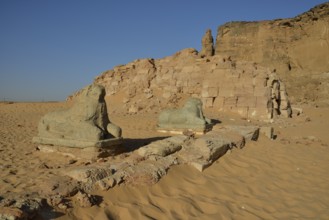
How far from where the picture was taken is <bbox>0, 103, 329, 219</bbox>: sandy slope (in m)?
3.45

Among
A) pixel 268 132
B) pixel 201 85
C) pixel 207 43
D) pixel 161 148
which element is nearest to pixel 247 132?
pixel 268 132

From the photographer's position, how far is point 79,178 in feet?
12.0

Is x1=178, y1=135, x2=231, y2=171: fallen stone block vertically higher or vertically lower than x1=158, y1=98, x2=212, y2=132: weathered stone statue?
lower

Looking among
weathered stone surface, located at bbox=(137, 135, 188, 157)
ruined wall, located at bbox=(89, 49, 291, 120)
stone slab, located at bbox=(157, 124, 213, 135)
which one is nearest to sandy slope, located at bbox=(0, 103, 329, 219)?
weathered stone surface, located at bbox=(137, 135, 188, 157)

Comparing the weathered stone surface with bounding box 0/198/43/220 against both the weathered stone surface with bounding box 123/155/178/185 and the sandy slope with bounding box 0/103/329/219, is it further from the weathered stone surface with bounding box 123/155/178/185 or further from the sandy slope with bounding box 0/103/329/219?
the weathered stone surface with bounding box 123/155/178/185

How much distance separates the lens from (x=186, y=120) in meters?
8.57

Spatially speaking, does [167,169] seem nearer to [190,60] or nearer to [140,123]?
[140,123]

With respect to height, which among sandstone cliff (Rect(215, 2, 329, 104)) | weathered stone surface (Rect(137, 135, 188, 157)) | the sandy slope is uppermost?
sandstone cliff (Rect(215, 2, 329, 104))

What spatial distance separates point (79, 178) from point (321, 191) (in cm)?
362

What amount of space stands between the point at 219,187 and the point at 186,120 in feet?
13.9

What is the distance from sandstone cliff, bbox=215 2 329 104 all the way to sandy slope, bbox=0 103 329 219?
1112 inches

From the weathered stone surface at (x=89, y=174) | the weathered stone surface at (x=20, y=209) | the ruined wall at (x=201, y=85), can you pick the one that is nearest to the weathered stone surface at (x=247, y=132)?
the weathered stone surface at (x=89, y=174)

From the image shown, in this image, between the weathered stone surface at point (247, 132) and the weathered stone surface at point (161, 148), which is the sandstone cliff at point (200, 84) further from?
the weathered stone surface at point (161, 148)

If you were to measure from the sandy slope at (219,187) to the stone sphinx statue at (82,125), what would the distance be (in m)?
0.39
